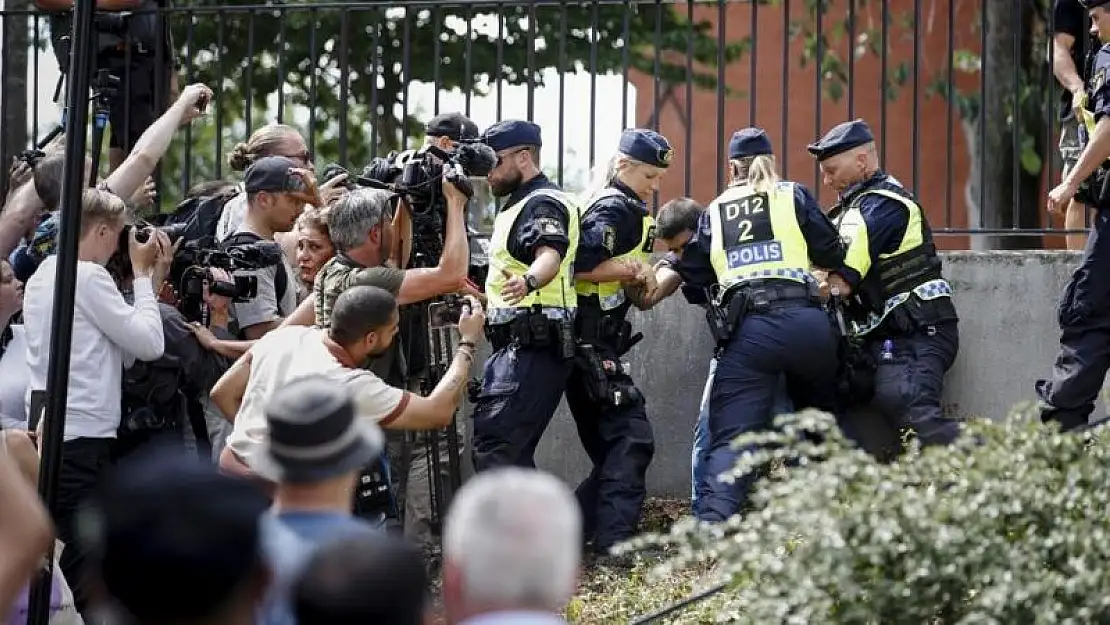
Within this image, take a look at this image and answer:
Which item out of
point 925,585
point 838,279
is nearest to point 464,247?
point 838,279

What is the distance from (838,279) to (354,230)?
2372mm

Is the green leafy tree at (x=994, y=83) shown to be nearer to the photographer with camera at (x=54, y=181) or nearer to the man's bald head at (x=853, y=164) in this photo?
the man's bald head at (x=853, y=164)

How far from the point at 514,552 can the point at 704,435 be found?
5373 millimetres

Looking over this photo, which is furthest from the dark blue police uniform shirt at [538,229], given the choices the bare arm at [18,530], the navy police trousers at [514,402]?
the bare arm at [18,530]

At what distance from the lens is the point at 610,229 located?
8.32m

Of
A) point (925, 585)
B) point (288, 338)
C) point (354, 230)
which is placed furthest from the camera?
point (354, 230)

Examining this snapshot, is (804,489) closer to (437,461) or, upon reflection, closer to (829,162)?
(437,461)

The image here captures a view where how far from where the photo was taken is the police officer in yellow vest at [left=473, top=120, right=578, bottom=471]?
26.7 feet

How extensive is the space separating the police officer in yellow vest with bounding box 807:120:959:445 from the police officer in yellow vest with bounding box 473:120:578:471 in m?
1.19

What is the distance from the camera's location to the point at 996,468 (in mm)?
5285

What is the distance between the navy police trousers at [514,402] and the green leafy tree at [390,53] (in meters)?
1.67

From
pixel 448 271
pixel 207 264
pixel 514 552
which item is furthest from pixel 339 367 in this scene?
pixel 514 552

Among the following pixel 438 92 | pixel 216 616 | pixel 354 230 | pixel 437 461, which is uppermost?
pixel 438 92

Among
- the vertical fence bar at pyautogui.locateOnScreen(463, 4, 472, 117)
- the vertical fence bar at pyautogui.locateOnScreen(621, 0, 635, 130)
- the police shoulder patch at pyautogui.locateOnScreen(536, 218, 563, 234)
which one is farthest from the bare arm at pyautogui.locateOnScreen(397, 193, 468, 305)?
the vertical fence bar at pyautogui.locateOnScreen(463, 4, 472, 117)
